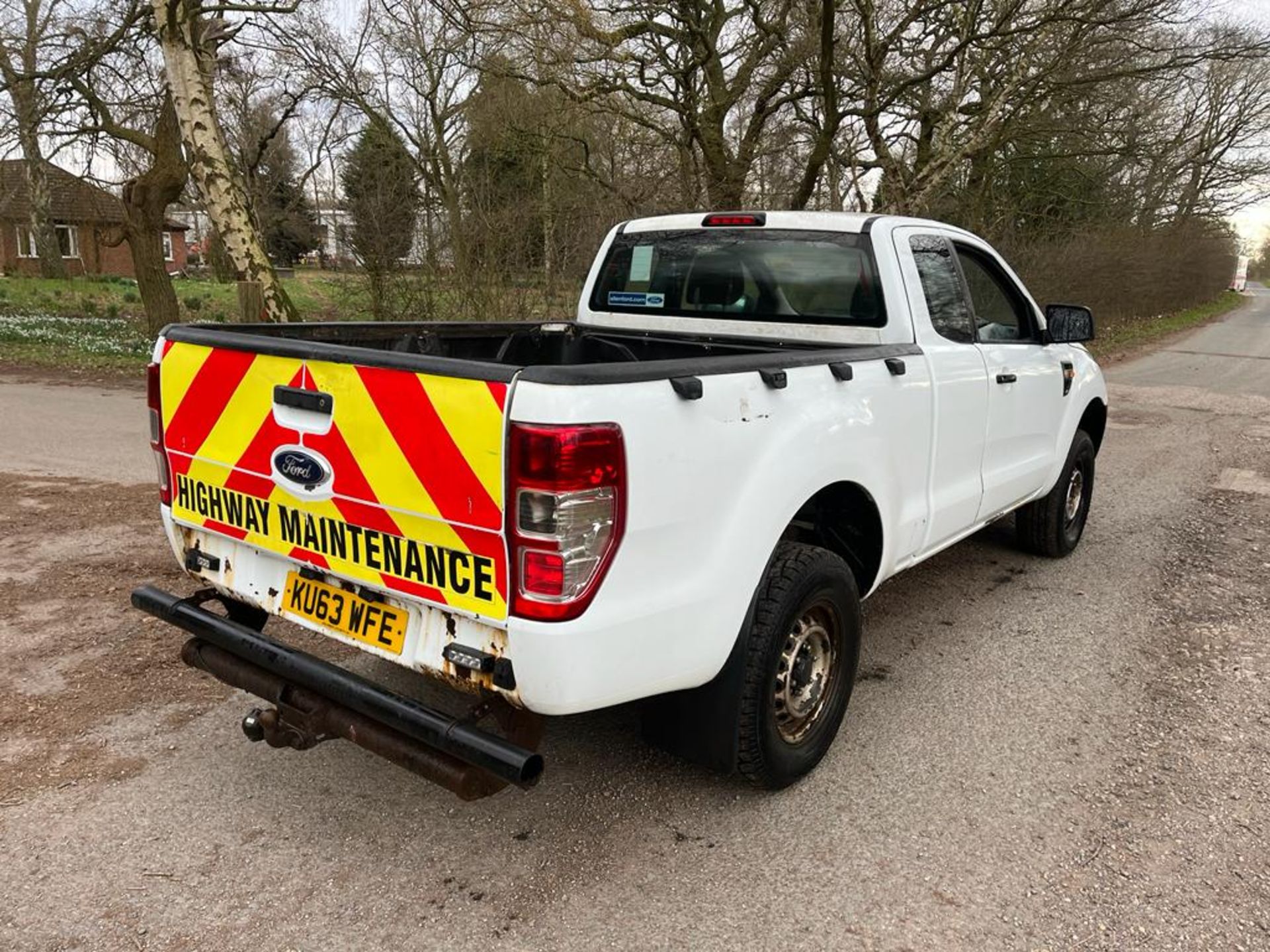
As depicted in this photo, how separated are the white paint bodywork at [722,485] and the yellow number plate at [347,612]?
6cm

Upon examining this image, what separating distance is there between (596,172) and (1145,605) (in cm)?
1167

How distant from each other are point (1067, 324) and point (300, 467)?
154 inches

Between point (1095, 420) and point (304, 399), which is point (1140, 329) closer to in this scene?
point (1095, 420)

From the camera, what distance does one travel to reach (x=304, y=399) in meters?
2.59

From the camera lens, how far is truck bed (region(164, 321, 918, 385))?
2303 millimetres

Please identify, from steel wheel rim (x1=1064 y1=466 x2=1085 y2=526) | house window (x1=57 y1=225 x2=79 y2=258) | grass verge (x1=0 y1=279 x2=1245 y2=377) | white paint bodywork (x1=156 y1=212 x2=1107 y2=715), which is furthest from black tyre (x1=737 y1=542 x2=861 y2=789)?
house window (x1=57 y1=225 x2=79 y2=258)

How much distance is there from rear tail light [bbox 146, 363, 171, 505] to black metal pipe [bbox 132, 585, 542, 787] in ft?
1.13

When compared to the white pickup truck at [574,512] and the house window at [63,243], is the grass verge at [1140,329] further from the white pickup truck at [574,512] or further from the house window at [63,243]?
the house window at [63,243]

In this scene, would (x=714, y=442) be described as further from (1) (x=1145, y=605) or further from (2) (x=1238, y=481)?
(2) (x=1238, y=481)

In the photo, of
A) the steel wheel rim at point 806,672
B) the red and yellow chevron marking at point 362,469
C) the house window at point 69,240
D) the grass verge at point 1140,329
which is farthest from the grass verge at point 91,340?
the house window at point 69,240

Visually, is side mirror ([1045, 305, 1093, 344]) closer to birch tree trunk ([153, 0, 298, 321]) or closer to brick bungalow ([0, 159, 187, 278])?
birch tree trunk ([153, 0, 298, 321])

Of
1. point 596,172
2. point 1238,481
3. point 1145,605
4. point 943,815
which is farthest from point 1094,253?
point 943,815

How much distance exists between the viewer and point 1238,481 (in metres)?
7.92

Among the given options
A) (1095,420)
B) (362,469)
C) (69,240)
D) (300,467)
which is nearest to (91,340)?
(300,467)
